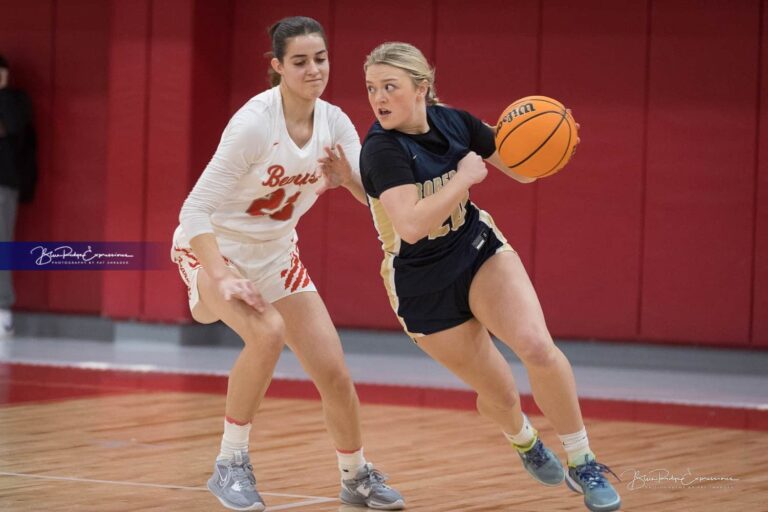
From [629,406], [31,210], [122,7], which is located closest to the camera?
[629,406]

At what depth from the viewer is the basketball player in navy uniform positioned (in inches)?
174

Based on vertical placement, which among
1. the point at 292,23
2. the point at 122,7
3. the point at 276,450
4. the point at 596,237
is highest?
the point at 122,7

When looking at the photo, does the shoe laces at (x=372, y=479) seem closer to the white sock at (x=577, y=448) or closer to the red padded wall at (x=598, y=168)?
the white sock at (x=577, y=448)

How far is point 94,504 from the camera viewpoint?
4777 mm

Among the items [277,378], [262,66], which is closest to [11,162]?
[262,66]

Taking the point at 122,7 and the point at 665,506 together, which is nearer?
the point at 665,506

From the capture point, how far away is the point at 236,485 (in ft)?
15.3

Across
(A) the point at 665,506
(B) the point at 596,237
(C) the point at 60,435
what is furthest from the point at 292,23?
(B) the point at 596,237

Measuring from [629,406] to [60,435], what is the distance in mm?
3263

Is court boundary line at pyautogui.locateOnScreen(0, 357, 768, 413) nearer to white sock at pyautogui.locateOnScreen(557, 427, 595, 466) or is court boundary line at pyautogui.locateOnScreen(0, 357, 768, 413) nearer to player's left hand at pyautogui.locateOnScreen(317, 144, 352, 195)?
white sock at pyautogui.locateOnScreen(557, 427, 595, 466)

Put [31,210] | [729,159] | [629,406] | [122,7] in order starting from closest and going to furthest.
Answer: [629,406]
[729,159]
[122,7]
[31,210]

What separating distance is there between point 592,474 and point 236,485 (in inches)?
48.0

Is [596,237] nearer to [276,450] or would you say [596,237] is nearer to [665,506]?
[276,450]

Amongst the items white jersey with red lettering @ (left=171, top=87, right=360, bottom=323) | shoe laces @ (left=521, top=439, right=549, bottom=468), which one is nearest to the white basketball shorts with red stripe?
white jersey with red lettering @ (left=171, top=87, right=360, bottom=323)
